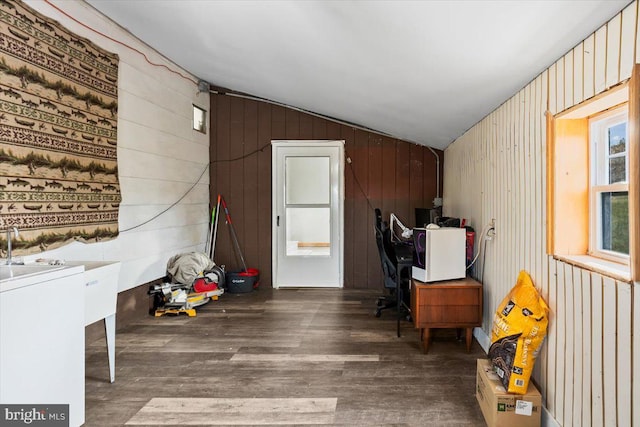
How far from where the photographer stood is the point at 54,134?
2.74 metres

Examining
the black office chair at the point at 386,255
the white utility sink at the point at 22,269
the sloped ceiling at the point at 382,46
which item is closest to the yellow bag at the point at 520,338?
the sloped ceiling at the point at 382,46

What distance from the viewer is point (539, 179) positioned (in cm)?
213

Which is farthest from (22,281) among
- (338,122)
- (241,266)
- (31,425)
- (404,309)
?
(338,122)

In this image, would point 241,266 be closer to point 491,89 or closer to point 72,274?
point 72,274

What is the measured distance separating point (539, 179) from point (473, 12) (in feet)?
3.22

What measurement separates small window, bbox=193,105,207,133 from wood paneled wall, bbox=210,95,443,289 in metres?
0.16

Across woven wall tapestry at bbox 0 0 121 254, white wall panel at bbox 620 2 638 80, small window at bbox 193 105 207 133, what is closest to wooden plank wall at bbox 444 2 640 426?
white wall panel at bbox 620 2 638 80

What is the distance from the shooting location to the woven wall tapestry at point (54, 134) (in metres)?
2.42

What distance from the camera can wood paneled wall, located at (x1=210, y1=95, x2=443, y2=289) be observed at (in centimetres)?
525

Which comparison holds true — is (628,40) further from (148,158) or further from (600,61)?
(148,158)

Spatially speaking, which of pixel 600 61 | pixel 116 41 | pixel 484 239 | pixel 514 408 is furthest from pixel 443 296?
pixel 116 41

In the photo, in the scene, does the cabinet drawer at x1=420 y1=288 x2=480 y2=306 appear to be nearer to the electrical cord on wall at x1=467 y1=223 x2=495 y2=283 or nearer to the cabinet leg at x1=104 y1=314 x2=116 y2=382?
the electrical cord on wall at x1=467 y1=223 x2=495 y2=283

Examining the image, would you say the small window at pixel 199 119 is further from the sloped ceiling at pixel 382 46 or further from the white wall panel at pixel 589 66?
the white wall panel at pixel 589 66

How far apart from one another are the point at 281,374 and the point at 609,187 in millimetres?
2181
